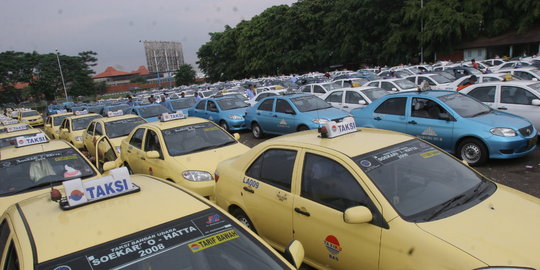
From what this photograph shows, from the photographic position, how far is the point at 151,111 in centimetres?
1481

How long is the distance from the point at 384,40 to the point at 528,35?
15287mm

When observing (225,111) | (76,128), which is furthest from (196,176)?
(76,128)

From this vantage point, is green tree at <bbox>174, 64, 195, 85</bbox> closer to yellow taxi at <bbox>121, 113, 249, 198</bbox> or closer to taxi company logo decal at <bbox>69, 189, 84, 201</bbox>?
yellow taxi at <bbox>121, 113, 249, 198</bbox>

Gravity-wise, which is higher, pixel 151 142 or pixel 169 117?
pixel 169 117

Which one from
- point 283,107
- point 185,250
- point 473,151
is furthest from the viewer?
point 283,107

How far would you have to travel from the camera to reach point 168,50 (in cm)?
4462

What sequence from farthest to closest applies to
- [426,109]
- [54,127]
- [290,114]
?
[54,127]
[290,114]
[426,109]

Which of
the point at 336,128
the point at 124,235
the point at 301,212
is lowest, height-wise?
the point at 301,212

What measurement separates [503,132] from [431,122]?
1336 mm

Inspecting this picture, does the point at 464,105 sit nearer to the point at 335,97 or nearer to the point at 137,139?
the point at 335,97

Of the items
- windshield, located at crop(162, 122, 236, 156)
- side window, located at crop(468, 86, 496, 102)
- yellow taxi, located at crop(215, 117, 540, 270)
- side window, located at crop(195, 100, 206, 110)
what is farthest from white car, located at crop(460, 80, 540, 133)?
side window, located at crop(195, 100, 206, 110)

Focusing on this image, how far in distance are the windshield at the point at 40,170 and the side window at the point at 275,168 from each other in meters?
2.94

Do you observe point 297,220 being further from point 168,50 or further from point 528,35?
point 168,50

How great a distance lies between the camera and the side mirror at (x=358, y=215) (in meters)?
3.01
